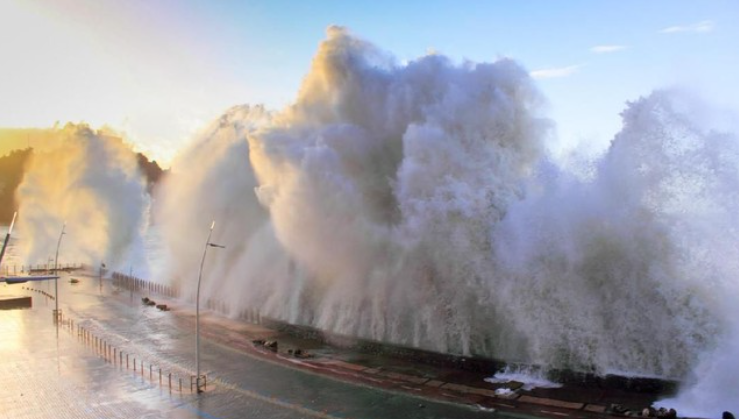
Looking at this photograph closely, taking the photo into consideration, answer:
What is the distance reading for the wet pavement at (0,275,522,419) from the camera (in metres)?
18.0

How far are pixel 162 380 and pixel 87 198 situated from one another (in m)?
44.7

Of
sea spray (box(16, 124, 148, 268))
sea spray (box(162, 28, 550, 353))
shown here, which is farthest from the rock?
sea spray (box(16, 124, 148, 268))

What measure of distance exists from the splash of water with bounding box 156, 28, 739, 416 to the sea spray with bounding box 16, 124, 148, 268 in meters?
32.4

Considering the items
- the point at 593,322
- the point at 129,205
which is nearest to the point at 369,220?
the point at 593,322

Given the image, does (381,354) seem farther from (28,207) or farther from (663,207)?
(28,207)

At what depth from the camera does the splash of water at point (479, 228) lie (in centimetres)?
2088

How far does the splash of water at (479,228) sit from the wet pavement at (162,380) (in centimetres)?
490

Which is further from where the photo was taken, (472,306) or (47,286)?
(47,286)

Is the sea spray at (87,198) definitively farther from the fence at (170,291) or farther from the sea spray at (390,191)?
the sea spray at (390,191)

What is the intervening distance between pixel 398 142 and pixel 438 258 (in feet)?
20.6

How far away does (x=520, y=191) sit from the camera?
25547 mm

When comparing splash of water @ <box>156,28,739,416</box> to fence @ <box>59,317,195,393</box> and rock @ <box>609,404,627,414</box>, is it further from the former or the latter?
fence @ <box>59,317,195,393</box>

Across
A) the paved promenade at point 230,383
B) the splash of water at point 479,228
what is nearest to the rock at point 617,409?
the paved promenade at point 230,383

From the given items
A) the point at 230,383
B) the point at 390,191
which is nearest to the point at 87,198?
the point at 390,191
